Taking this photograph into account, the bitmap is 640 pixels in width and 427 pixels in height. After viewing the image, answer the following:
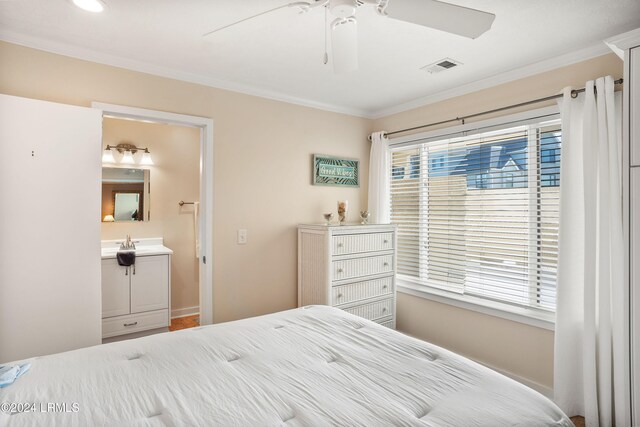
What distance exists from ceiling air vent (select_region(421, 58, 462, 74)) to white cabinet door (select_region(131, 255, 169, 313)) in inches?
125

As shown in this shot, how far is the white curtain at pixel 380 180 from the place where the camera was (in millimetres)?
3775

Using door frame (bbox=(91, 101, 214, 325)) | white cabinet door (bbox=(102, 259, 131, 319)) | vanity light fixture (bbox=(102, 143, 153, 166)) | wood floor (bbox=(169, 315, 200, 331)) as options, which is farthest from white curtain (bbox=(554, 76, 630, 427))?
vanity light fixture (bbox=(102, 143, 153, 166))

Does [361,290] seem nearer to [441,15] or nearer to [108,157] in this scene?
[441,15]

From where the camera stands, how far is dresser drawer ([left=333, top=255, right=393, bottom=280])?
3.02 metres

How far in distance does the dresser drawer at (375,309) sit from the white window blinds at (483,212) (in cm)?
42

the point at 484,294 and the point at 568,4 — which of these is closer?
the point at 568,4

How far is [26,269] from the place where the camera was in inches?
82.7

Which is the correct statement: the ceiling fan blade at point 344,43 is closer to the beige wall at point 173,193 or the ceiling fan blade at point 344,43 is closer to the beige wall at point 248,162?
the beige wall at point 248,162

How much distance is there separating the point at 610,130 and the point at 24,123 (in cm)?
361

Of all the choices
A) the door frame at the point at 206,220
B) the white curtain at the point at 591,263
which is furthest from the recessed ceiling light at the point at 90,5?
the white curtain at the point at 591,263

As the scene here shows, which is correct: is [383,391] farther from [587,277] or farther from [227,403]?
[587,277]

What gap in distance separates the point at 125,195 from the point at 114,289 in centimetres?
120

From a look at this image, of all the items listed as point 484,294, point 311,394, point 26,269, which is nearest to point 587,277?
point 484,294

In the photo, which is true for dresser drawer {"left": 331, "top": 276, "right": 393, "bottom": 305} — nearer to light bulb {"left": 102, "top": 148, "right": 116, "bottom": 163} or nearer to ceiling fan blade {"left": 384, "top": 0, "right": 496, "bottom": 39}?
ceiling fan blade {"left": 384, "top": 0, "right": 496, "bottom": 39}
